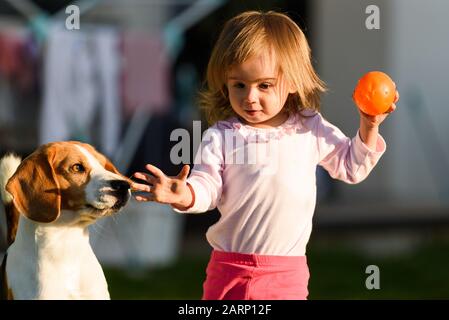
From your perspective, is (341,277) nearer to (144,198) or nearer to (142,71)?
(142,71)

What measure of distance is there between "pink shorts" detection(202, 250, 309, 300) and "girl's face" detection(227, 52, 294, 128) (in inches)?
15.4

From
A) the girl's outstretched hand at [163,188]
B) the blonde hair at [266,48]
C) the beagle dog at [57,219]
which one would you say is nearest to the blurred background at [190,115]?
the blonde hair at [266,48]

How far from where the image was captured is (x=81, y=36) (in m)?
7.10

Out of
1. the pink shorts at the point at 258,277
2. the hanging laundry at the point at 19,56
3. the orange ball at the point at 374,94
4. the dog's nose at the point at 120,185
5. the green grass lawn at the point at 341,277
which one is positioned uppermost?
the hanging laundry at the point at 19,56

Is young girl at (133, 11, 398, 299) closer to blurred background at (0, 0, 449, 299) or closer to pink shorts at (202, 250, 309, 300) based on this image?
pink shorts at (202, 250, 309, 300)

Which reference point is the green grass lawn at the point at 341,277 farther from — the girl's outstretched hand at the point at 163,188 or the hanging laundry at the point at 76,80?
the girl's outstretched hand at the point at 163,188

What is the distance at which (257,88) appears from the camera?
2955 mm

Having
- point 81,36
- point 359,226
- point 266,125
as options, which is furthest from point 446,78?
point 266,125

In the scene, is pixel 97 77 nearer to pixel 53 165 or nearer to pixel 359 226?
pixel 359 226

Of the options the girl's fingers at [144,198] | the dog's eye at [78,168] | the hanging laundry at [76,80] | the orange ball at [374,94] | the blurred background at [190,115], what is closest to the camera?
the girl's fingers at [144,198]

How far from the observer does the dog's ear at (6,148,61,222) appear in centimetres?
292

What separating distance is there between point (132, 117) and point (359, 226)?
9.44 ft

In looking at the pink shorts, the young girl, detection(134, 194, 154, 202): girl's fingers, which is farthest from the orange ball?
detection(134, 194, 154, 202): girl's fingers

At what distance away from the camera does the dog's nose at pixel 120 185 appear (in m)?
2.93
